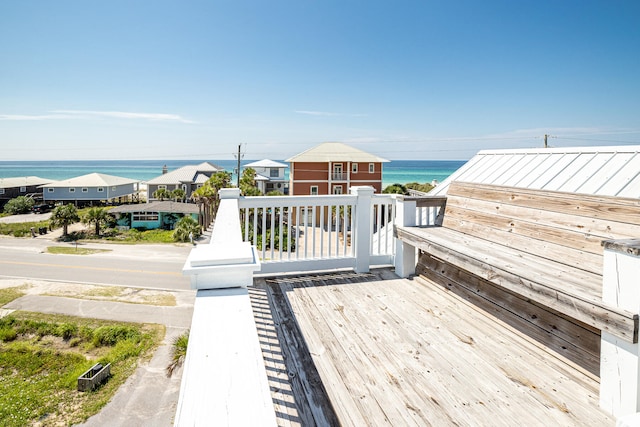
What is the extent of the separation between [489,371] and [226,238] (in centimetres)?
182

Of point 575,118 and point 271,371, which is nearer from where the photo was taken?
point 271,371

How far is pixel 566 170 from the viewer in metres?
2.92

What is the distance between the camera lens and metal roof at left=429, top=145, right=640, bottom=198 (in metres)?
2.42

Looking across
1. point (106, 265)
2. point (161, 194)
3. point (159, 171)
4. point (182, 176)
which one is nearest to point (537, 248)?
point (106, 265)

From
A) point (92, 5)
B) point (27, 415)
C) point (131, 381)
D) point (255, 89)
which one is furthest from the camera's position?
point (255, 89)

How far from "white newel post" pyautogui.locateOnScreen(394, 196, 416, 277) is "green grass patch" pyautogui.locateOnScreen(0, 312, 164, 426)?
886 centimetres

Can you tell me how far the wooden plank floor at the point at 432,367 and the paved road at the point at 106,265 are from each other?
13590 millimetres

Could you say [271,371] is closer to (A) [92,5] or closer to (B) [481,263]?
(B) [481,263]

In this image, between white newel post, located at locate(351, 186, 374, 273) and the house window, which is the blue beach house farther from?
white newel post, located at locate(351, 186, 374, 273)

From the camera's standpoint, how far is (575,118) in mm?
27969

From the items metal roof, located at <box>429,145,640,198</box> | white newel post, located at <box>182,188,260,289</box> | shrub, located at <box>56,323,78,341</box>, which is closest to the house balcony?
white newel post, located at <box>182,188,260,289</box>

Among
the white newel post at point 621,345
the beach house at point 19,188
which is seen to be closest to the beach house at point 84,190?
the beach house at point 19,188

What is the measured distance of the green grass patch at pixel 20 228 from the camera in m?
24.5

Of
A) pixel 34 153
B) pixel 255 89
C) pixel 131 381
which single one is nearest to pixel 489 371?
pixel 131 381
